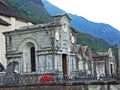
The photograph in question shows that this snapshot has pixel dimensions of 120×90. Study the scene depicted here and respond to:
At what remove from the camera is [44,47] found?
25.1 m

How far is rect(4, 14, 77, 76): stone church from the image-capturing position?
24766 millimetres

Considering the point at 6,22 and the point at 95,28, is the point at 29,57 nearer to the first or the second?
the point at 6,22

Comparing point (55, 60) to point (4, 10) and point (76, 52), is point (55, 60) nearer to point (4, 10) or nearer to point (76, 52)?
point (76, 52)

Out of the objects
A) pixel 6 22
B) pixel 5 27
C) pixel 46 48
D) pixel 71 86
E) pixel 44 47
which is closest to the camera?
pixel 71 86

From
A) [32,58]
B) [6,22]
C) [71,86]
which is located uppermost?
[6,22]

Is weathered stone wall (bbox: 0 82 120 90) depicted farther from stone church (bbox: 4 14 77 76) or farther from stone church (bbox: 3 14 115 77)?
stone church (bbox: 4 14 77 76)

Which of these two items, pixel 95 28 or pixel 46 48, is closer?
pixel 46 48

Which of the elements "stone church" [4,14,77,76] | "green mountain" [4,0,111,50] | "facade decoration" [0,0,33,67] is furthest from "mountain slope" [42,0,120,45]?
"stone church" [4,14,77,76]

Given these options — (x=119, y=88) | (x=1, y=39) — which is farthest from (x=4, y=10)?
(x=119, y=88)

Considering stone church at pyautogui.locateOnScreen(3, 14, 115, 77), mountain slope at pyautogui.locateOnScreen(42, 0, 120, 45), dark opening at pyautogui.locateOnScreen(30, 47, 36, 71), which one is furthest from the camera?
mountain slope at pyautogui.locateOnScreen(42, 0, 120, 45)

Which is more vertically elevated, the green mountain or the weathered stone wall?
the green mountain

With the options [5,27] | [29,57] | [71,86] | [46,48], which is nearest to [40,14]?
[5,27]

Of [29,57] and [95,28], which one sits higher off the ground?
[95,28]

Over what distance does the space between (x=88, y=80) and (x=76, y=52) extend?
10635 millimetres
